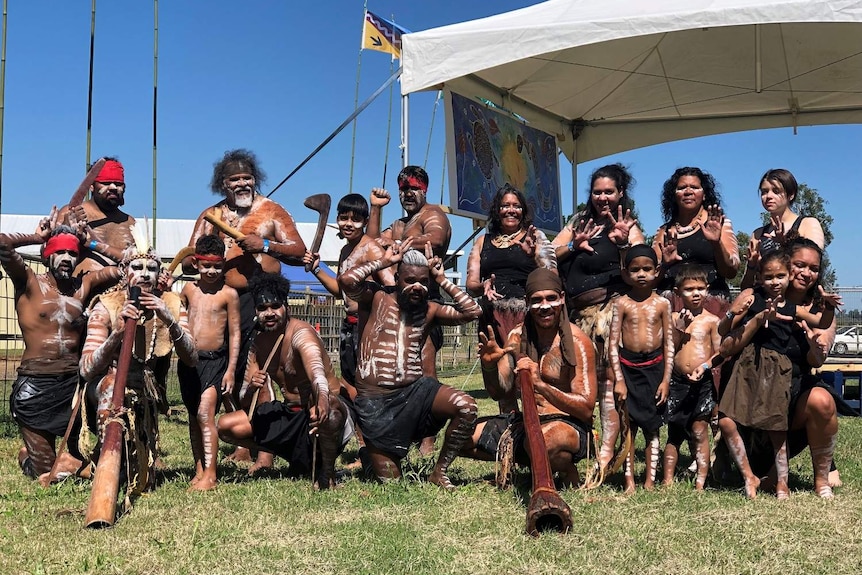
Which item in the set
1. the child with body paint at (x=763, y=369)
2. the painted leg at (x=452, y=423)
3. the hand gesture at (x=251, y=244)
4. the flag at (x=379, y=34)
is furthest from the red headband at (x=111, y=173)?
the flag at (x=379, y=34)

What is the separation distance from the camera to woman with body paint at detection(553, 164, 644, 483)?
5137 millimetres

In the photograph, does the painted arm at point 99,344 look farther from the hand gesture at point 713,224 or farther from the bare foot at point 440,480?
the hand gesture at point 713,224

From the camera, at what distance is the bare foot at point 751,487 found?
429cm

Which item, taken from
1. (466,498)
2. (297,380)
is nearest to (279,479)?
(297,380)

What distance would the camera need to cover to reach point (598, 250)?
5215mm

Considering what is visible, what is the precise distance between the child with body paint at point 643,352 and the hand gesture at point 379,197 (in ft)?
7.32

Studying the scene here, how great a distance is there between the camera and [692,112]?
11297 mm

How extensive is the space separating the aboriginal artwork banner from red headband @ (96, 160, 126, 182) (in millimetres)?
3591

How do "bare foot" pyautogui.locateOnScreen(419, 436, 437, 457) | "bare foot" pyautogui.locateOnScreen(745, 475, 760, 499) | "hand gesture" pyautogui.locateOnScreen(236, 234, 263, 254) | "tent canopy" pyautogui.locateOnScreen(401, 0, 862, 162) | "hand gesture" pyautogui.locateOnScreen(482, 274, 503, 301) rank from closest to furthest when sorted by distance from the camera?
"bare foot" pyautogui.locateOnScreen(745, 475, 760, 499), "hand gesture" pyautogui.locateOnScreen(482, 274, 503, 301), "hand gesture" pyautogui.locateOnScreen(236, 234, 263, 254), "bare foot" pyautogui.locateOnScreen(419, 436, 437, 457), "tent canopy" pyautogui.locateOnScreen(401, 0, 862, 162)

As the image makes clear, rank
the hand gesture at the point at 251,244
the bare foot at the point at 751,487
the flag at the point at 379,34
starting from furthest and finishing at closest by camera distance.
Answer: the flag at the point at 379,34
the hand gesture at the point at 251,244
the bare foot at the point at 751,487

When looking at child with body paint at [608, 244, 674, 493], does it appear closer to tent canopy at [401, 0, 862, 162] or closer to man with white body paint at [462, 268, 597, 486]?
man with white body paint at [462, 268, 597, 486]

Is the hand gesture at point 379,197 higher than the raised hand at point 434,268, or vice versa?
the hand gesture at point 379,197

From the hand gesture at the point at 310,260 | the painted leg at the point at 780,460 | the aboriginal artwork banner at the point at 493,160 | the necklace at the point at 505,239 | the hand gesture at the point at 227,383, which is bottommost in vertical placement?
the painted leg at the point at 780,460

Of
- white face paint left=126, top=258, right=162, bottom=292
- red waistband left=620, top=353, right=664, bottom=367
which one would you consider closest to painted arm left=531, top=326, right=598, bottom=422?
red waistband left=620, top=353, right=664, bottom=367
